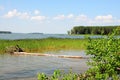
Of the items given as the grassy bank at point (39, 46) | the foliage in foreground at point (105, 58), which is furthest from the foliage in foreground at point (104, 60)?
the grassy bank at point (39, 46)

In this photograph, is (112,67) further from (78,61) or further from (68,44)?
(68,44)

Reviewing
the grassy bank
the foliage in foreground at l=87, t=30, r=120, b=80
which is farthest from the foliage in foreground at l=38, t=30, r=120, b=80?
the grassy bank

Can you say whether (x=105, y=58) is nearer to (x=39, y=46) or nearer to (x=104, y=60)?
(x=104, y=60)

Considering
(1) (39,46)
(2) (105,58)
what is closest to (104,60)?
(2) (105,58)

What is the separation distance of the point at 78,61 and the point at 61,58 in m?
2.49

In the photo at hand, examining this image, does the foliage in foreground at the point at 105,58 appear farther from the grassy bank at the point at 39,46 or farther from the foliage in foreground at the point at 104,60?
the grassy bank at the point at 39,46

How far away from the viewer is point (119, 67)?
936 centimetres

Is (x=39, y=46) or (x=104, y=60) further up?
(x=104, y=60)

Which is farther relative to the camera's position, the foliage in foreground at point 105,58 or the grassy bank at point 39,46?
the grassy bank at point 39,46

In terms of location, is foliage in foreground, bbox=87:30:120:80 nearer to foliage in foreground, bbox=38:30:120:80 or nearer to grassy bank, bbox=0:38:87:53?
foliage in foreground, bbox=38:30:120:80

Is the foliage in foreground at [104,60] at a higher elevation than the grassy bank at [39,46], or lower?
higher

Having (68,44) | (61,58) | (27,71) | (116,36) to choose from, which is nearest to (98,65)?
(116,36)

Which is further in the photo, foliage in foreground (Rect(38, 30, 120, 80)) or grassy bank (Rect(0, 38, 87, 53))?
grassy bank (Rect(0, 38, 87, 53))

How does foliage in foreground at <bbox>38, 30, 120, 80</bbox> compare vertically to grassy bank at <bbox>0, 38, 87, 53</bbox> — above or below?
above
